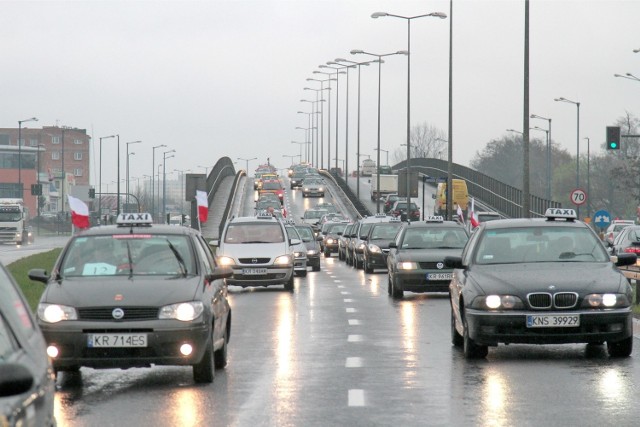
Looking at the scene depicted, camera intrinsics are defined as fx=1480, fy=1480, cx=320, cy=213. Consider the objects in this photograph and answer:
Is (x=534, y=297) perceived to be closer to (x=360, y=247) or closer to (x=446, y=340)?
(x=446, y=340)

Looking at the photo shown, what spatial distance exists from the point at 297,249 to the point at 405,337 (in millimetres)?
21466

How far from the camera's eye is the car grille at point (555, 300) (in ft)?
48.8

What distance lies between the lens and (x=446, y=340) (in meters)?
18.2

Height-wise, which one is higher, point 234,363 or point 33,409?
point 33,409

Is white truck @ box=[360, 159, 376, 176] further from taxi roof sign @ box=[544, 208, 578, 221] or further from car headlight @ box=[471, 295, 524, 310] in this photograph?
car headlight @ box=[471, 295, 524, 310]

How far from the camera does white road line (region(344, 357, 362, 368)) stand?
48.2ft

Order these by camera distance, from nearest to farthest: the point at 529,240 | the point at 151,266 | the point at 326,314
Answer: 1. the point at 151,266
2. the point at 529,240
3. the point at 326,314

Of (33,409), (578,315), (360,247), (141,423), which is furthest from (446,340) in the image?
(360,247)

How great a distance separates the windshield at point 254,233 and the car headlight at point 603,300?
59.8ft

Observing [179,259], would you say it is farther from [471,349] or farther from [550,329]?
[550,329]

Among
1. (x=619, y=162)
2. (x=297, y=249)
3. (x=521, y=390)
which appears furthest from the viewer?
(x=619, y=162)

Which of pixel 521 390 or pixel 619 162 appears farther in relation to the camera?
pixel 619 162

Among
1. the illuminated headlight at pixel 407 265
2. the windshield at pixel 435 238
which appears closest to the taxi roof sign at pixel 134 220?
the illuminated headlight at pixel 407 265

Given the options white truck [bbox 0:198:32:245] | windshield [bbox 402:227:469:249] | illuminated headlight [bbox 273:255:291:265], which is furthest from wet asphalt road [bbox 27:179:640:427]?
white truck [bbox 0:198:32:245]
